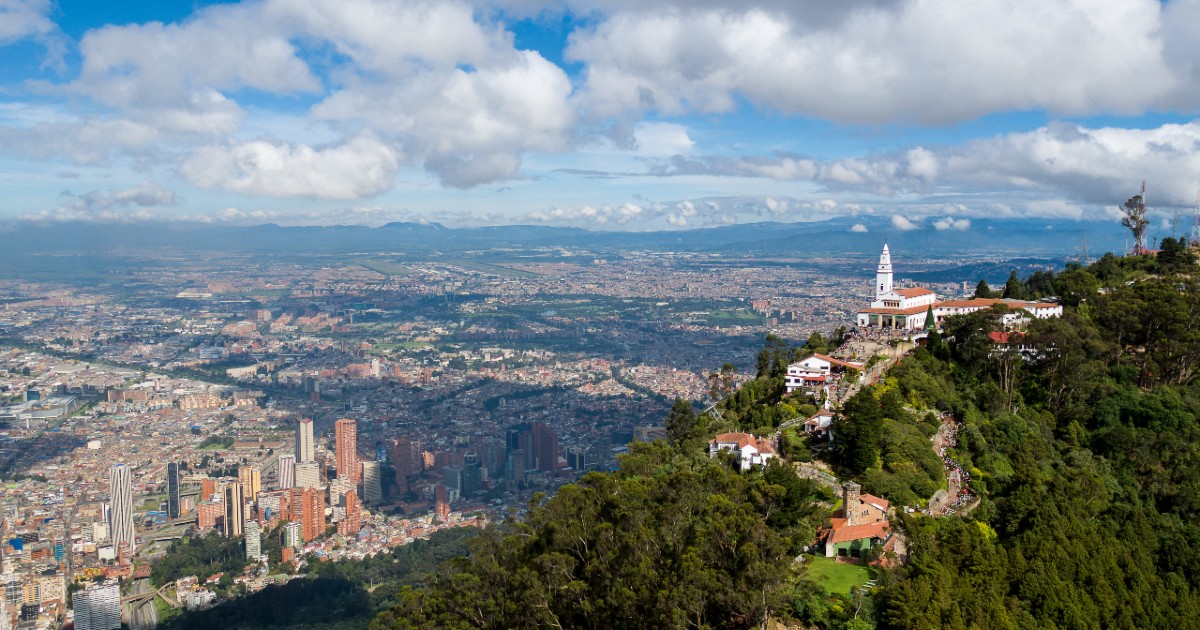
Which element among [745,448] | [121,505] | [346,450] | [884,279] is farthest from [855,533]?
[346,450]

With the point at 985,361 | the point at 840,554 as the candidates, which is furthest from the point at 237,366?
the point at 840,554

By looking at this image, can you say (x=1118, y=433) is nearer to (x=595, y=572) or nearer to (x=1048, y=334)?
(x=1048, y=334)

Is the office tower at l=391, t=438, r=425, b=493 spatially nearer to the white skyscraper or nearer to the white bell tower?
the white skyscraper

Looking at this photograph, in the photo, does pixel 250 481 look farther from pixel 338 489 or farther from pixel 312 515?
pixel 312 515

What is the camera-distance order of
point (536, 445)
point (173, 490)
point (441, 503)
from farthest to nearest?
1. point (536, 445)
2. point (173, 490)
3. point (441, 503)

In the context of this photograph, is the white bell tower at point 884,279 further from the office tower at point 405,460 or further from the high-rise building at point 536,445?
the office tower at point 405,460

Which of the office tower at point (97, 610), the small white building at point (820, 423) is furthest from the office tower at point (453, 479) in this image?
the small white building at point (820, 423)

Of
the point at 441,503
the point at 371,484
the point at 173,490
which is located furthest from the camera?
the point at 371,484

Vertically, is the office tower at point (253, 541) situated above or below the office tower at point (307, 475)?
below
